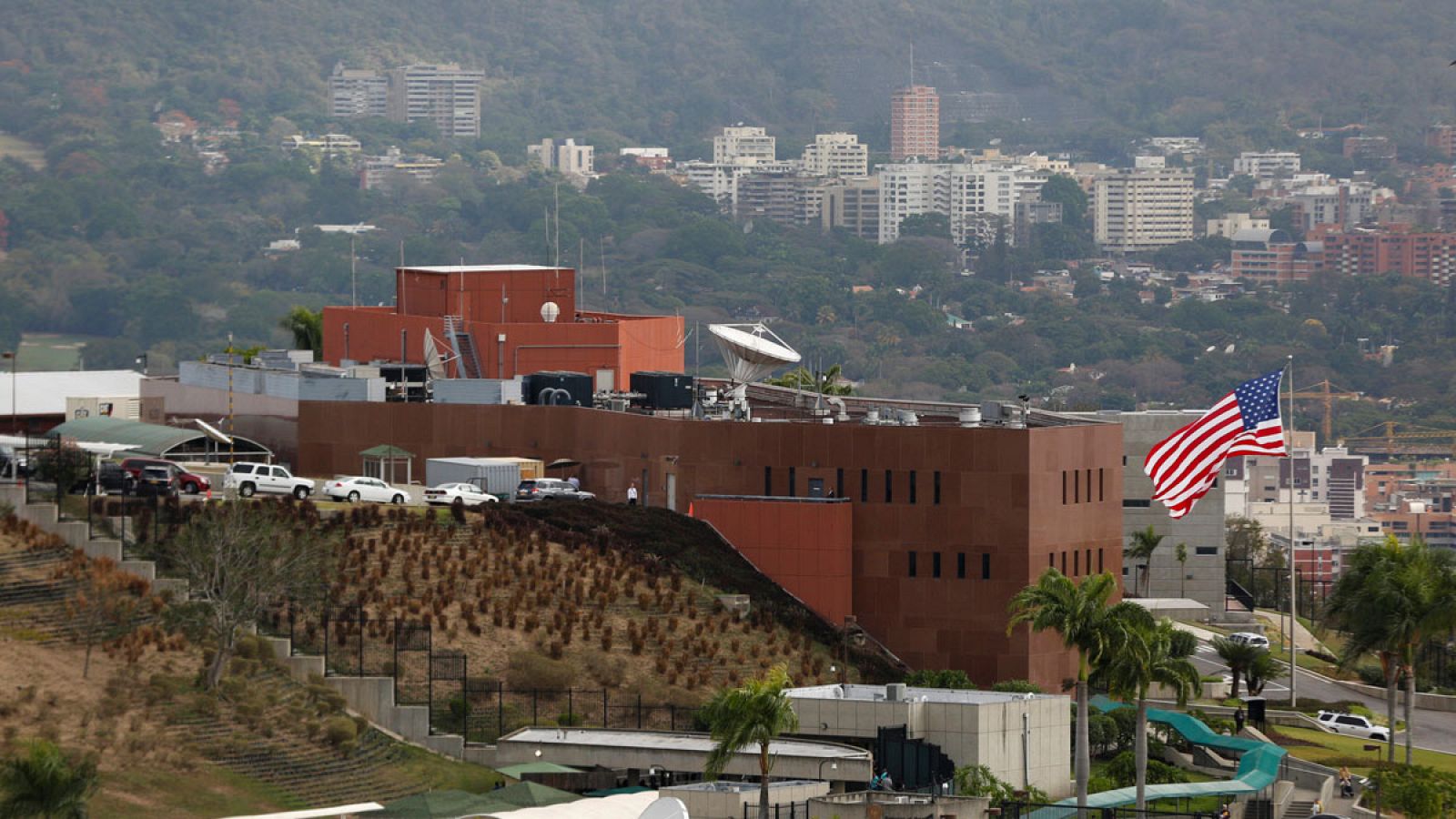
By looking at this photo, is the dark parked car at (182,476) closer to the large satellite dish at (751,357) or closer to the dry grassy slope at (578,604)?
the dry grassy slope at (578,604)

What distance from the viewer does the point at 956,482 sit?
257 ft

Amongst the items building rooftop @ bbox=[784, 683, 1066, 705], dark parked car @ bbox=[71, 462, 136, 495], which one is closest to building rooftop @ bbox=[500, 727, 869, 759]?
building rooftop @ bbox=[784, 683, 1066, 705]

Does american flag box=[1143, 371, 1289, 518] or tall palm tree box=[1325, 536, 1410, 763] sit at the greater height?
american flag box=[1143, 371, 1289, 518]

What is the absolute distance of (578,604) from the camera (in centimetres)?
7294

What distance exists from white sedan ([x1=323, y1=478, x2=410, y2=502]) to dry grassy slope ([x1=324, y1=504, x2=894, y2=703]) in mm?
4638

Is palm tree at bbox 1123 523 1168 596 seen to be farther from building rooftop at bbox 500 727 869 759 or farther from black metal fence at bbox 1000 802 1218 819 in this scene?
Result: black metal fence at bbox 1000 802 1218 819

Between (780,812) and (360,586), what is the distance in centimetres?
2102

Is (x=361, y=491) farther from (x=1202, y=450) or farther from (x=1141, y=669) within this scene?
(x=1141, y=669)

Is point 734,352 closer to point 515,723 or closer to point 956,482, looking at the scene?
point 956,482

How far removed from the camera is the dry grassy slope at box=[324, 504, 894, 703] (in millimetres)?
67863

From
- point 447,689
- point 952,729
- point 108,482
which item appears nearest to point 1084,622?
point 952,729

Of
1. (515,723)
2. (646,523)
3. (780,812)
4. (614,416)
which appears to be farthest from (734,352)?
(780,812)

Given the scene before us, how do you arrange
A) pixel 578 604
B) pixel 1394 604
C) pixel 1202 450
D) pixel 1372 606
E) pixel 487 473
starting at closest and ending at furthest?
pixel 1394 604 < pixel 1372 606 < pixel 578 604 < pixel 1202 450 < pixel 487 473

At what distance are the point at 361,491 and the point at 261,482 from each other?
A: 3.33 m
